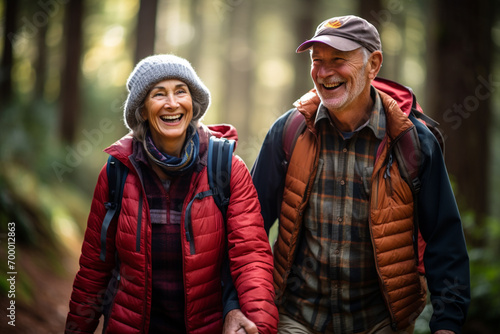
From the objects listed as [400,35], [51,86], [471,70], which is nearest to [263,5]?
[400,35]

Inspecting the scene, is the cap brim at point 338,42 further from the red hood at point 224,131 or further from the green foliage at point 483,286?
the green foliage at point 483,286

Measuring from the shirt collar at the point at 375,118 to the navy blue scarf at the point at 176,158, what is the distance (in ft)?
3.15

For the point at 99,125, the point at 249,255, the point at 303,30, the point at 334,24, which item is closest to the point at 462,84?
the point at 334,24

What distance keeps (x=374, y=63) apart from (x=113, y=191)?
7.18 feet

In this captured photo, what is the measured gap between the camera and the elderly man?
3.08m

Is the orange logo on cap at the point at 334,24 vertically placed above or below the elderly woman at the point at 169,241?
above

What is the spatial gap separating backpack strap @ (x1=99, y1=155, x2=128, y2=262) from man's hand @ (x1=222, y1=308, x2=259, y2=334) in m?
1.02

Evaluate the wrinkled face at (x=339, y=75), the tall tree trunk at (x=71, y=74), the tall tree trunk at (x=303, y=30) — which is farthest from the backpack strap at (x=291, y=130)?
the tall tree trunk at (x=303, y=30)

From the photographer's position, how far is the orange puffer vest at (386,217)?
120 inches

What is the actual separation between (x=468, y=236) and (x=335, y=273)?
463cm

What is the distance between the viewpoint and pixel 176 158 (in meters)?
3.07

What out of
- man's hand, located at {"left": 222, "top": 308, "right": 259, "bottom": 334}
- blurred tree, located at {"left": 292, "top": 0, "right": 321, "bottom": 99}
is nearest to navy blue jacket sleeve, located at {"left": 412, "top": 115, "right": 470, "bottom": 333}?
man's hand, located at {"left": 222, "top": 308, "right": 259, "bottom": 334}

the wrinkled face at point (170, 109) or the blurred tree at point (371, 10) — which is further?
the blurred tree at point (371, 10)

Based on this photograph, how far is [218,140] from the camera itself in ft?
10.7
